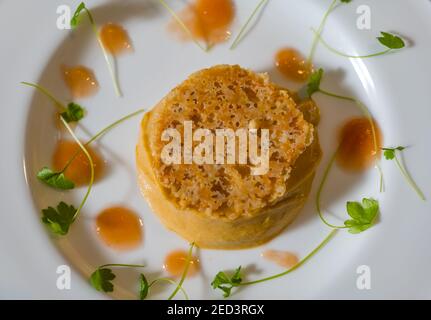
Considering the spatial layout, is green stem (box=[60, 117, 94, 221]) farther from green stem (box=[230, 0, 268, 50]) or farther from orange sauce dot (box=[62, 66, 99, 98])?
green stem (box=[230, 0, 268, 50])

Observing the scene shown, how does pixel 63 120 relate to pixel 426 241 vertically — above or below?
above

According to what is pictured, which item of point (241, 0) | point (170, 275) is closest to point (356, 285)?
point (170, 275)

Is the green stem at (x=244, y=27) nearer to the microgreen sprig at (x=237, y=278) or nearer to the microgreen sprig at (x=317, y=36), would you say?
the microgreen sprig at (x=317, y=36)

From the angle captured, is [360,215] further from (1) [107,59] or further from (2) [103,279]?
(1) [107,59]

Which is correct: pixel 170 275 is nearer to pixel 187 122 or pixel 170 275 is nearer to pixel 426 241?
pixel 187 122

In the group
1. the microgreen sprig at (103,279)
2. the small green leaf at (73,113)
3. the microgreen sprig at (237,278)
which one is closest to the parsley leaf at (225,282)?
the microgreen sprig at (237,278)

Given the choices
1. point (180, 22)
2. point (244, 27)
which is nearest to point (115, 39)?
point (180, 22)

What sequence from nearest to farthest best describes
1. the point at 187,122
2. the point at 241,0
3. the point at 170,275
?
the point at 187,122, the point at 170,275, the point at 241,0
